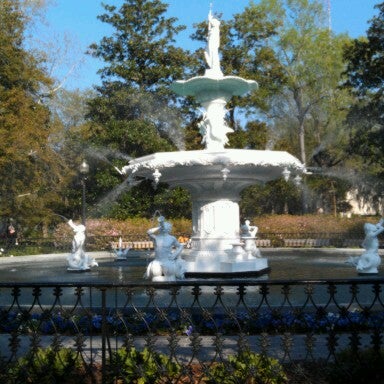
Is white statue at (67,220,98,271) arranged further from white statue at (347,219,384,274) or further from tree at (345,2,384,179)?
tree at (345,2,384,179)

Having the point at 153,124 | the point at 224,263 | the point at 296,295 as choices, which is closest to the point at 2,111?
the point at 153,124

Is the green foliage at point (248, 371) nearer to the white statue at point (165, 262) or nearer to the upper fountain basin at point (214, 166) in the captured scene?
the white statue at point (165, 262)

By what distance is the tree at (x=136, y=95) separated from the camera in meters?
34.3

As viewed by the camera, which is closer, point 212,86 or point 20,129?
point 212,86

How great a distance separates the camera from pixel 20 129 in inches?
1067

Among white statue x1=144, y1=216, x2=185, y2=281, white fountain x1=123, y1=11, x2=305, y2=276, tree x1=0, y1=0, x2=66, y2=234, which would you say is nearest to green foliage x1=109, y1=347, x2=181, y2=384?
white statue x1=144, y1=216, x2=185, y2=281

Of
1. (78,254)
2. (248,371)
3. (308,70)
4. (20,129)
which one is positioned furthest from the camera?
(308,70)

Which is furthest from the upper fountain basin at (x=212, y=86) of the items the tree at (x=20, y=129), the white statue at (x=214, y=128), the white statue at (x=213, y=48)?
the tree at (x=20, y=129)

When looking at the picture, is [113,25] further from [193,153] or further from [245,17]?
[193,153]

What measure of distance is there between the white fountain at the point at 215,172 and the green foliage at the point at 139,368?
7.09 meters

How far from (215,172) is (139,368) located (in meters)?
7.92

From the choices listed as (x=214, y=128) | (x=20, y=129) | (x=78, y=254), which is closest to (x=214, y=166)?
(x=214, y=128)

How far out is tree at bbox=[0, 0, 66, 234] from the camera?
2703cm

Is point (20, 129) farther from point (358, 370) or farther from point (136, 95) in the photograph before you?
point (358, 370)
